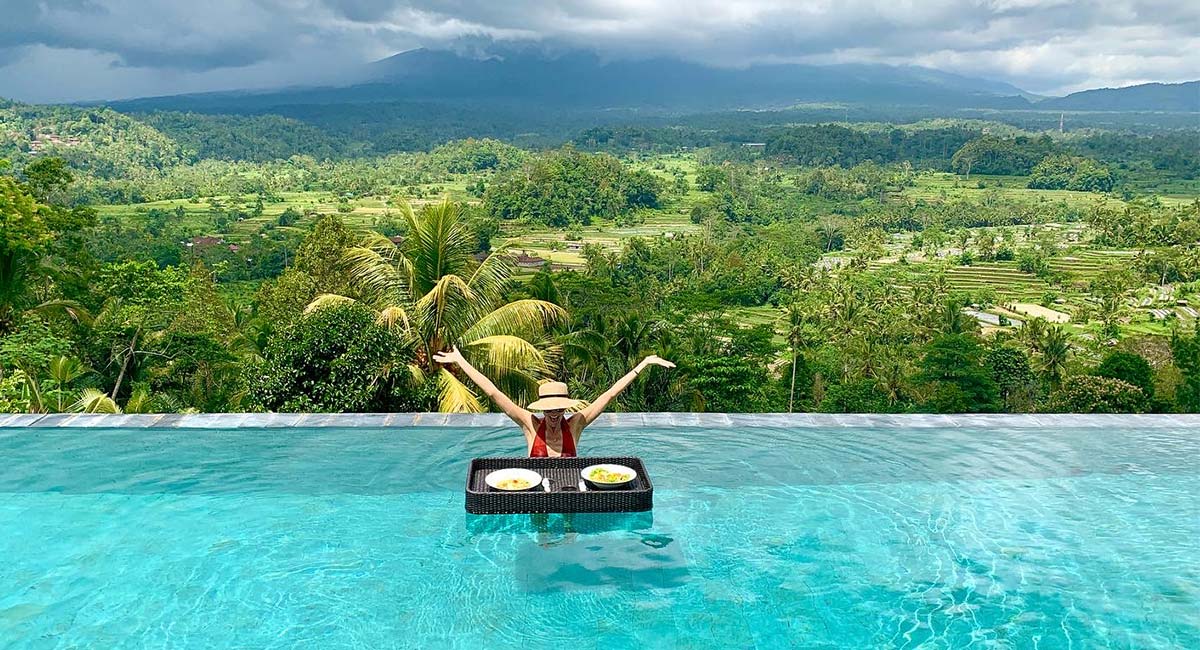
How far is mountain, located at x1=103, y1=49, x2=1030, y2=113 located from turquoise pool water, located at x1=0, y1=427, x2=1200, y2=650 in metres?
147

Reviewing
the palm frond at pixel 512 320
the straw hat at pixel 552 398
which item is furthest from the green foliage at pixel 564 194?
the straw hat at pixel 552 398

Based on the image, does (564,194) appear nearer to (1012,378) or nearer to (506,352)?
(1012,378)

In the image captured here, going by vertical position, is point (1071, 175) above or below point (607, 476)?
below

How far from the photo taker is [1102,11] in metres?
28.1

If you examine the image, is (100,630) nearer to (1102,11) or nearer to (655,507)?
(655,507)

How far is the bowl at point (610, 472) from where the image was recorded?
3.96 metres

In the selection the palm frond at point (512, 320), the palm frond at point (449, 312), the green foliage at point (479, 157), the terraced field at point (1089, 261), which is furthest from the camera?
the green foliage at point (479, 157)

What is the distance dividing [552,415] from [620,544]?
0.67 metres

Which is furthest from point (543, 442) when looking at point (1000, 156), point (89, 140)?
point (1000, 156)

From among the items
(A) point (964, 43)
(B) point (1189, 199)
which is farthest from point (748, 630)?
(A) point (964, 43)

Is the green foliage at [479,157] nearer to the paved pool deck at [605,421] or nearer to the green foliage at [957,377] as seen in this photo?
the green foliage at [957,377]

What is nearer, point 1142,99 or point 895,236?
point 895,236

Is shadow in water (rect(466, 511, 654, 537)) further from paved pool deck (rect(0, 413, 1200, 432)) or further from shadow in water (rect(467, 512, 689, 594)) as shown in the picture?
paved pool deck (rect(0, 413, 1200, 432))

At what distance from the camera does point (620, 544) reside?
4371mm
